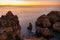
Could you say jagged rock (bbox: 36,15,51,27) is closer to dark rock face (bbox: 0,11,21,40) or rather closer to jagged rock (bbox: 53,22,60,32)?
jagged rock (bbox: 53,22,60,32)

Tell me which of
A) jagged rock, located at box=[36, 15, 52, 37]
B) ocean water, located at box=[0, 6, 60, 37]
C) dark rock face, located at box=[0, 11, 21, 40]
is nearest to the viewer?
dark rock face, located at box=[0, 11, 21, 40]

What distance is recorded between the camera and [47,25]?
1.40 m

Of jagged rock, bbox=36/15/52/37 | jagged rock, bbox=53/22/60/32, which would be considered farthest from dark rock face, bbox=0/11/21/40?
jagged rock, bbox=53/22/60/32

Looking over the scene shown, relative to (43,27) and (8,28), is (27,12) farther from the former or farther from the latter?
(8,28)

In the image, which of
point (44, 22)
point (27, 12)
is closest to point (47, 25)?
point (44, 22)

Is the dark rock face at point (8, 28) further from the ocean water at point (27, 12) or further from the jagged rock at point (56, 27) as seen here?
the jagged rock at point (56, 27)

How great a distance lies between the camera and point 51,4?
6.91 ft

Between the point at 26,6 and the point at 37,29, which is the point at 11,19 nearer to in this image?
the point at 37,29

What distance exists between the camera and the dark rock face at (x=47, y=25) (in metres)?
1.33

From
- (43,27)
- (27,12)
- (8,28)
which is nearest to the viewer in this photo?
(8,28)

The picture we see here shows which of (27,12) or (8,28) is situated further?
(27,12)

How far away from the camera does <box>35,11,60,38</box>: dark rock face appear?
1.33 metres

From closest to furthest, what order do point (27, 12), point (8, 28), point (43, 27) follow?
point (8, 28) → point (43, 27) → point (27, 12)

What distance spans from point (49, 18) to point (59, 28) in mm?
118
